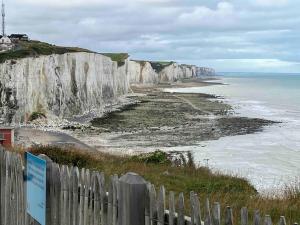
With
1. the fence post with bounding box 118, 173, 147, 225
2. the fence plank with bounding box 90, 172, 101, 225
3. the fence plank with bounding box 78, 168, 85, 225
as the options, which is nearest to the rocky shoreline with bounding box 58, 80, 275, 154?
the fence plank with bounding box 78, 168, 85, 225

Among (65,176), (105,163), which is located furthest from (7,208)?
(105,163)

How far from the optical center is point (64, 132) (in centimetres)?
4759

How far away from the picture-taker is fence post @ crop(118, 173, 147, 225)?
3969 millimetres

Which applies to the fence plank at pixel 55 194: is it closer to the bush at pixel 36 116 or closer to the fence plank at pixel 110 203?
the fence plank at pixel 110 203

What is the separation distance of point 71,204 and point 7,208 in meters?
1.82

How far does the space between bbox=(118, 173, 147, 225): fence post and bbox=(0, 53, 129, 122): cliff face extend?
49369 mm

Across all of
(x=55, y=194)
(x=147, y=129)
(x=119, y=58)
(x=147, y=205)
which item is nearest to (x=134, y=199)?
(x=147, y=205)

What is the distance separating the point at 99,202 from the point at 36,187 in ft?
3.72

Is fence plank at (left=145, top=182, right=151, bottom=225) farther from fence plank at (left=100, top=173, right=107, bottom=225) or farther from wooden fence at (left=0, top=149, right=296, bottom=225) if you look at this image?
fence plank at (left=100, top=173, right=107, bottom=225)

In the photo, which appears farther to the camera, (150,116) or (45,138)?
(150,116)

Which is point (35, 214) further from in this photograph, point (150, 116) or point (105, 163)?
point (150, 116)

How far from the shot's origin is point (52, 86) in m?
59.8

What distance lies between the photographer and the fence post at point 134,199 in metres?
3.97

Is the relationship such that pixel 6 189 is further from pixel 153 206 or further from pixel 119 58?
pixel 119 58
